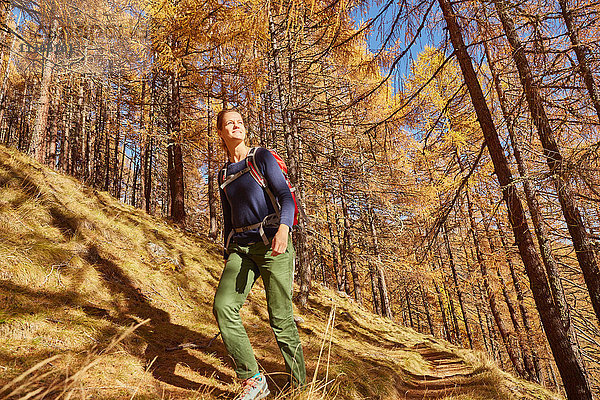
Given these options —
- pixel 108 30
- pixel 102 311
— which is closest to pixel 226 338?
pixel 102 311

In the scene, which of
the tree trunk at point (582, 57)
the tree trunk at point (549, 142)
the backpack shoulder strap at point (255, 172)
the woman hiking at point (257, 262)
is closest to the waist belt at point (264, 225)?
the woman hiking at point (257, 262)

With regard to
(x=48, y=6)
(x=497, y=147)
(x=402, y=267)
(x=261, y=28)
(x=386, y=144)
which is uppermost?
(x=48, y=6)

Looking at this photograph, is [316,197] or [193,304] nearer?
[193,304]

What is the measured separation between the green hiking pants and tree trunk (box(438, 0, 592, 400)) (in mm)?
3347

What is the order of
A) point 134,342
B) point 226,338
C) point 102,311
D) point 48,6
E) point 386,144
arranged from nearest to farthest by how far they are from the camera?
point 226,338, point 134,342, point 102,311, point 386,144, point 48,6

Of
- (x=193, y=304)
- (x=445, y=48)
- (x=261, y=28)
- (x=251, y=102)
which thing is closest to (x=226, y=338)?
(x=193, y=304)

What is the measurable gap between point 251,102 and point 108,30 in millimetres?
6415

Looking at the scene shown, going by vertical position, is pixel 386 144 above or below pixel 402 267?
above

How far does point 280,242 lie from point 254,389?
1.02 meters

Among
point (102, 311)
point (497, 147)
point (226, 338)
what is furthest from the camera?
point (497, 147)

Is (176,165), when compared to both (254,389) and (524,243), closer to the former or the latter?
(254,389)

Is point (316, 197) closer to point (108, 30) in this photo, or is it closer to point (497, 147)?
point (497, 147)

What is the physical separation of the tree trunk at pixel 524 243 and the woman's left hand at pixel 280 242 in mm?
3332

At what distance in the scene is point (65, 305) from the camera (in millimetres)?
3271
